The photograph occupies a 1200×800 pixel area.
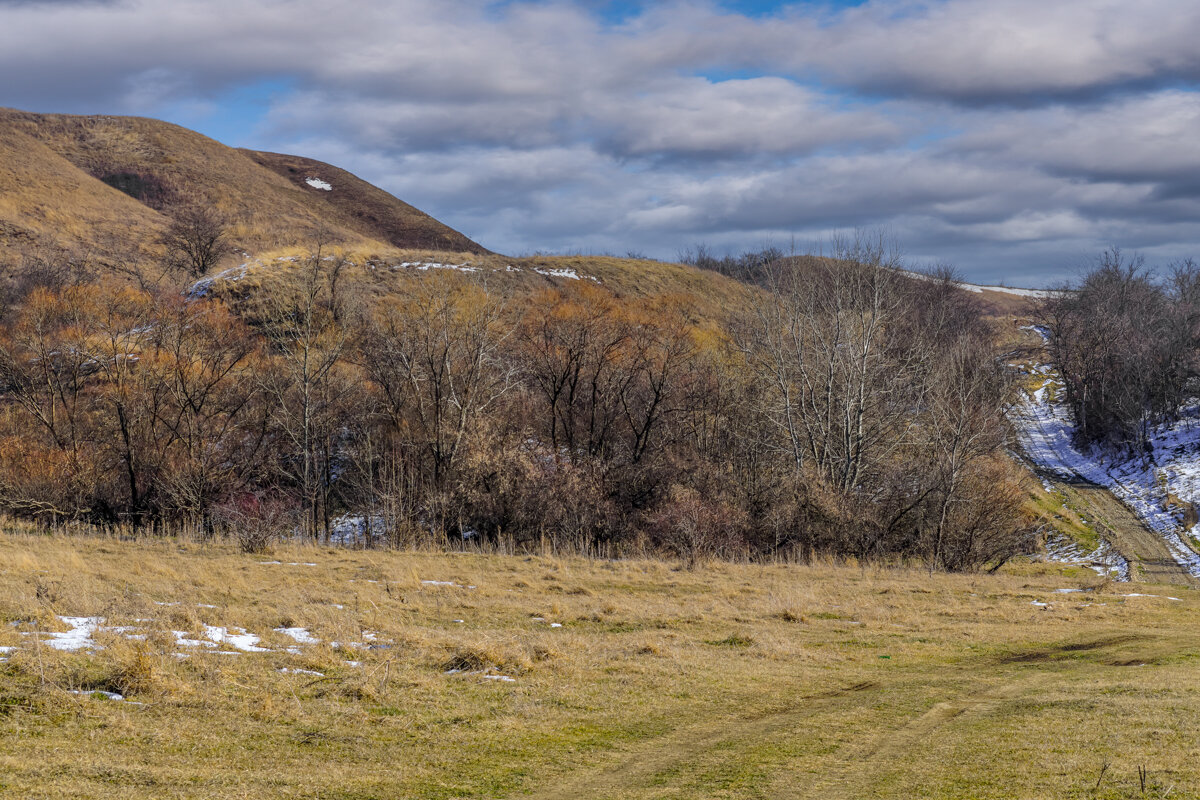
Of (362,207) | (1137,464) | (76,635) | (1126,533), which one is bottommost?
(1126,533)

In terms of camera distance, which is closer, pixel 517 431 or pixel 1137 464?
pixel 517 431

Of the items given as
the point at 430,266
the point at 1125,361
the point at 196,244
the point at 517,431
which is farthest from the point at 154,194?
the point at 1125,361

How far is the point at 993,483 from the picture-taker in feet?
108

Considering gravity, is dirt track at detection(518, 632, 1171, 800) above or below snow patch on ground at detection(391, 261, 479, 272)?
below

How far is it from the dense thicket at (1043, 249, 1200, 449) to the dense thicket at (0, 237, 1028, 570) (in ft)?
57.4

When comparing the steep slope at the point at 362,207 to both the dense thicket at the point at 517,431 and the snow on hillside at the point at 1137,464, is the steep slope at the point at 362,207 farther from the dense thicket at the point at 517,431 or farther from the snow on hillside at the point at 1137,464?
the snow on hillside at the point at 1137,464

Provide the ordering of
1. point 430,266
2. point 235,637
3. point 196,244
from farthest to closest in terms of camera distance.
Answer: point 196,244, point 430,266, point 235,637

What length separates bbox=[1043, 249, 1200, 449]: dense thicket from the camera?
185ft

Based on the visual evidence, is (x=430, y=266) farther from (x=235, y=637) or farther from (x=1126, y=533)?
(x=235, y=637)

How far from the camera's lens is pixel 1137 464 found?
52500mm

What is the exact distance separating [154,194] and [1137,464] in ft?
290

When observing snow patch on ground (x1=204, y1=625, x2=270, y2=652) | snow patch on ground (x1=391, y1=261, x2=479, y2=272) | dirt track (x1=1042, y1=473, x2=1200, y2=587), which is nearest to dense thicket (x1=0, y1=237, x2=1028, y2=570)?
dirt track (x1=1042, y1=473, x2=1200, y2=587)

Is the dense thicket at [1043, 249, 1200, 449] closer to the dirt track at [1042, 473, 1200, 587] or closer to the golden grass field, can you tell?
the dirt track at [1042, 473, 1200, 587]

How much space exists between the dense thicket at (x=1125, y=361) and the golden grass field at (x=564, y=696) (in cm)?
4461
